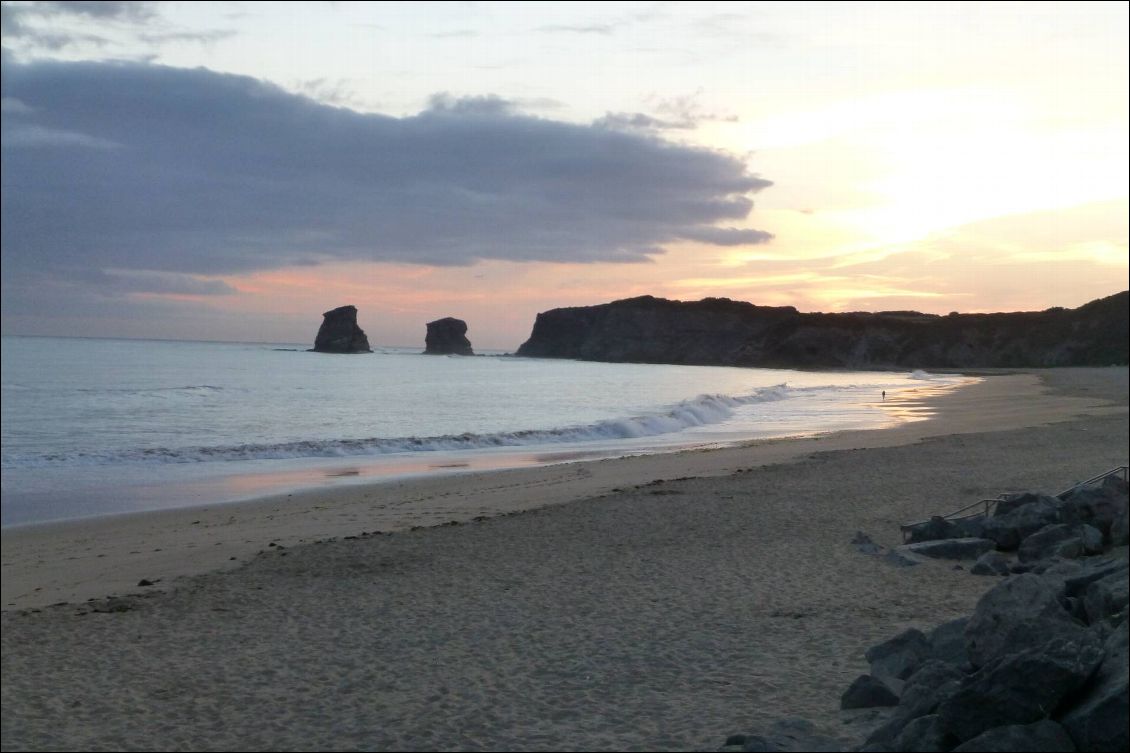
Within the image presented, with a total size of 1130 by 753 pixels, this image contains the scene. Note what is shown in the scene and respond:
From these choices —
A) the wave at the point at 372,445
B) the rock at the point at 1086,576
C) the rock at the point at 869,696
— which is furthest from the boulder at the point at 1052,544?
the wave at the point at 372,445

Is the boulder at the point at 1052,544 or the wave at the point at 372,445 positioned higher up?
the boulder at the point at 1052,544

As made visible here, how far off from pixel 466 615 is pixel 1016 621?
17.2 ft

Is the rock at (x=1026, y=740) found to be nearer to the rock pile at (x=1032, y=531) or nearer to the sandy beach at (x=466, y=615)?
the sandy beach at (x=466, y=615)

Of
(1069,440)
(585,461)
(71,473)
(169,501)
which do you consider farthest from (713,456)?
(71,473)

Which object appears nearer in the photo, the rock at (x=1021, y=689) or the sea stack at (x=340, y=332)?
the rock at (x=1021, y=689)

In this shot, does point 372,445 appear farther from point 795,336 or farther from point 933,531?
point 795,336

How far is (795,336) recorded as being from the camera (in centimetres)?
14700

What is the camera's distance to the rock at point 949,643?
640 cm

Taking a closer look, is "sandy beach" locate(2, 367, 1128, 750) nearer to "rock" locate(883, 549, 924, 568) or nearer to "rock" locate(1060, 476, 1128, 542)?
"rock" locate(883, 549, 924, 568)

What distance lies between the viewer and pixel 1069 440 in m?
24.8

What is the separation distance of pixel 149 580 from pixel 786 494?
11075 millimetres

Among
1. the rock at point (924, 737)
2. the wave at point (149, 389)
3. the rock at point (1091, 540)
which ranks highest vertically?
the wave at point (149, 389)

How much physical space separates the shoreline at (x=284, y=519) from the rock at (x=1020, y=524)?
7825 mm

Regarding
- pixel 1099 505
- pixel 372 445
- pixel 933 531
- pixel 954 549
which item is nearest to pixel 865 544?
pixel 933 531
